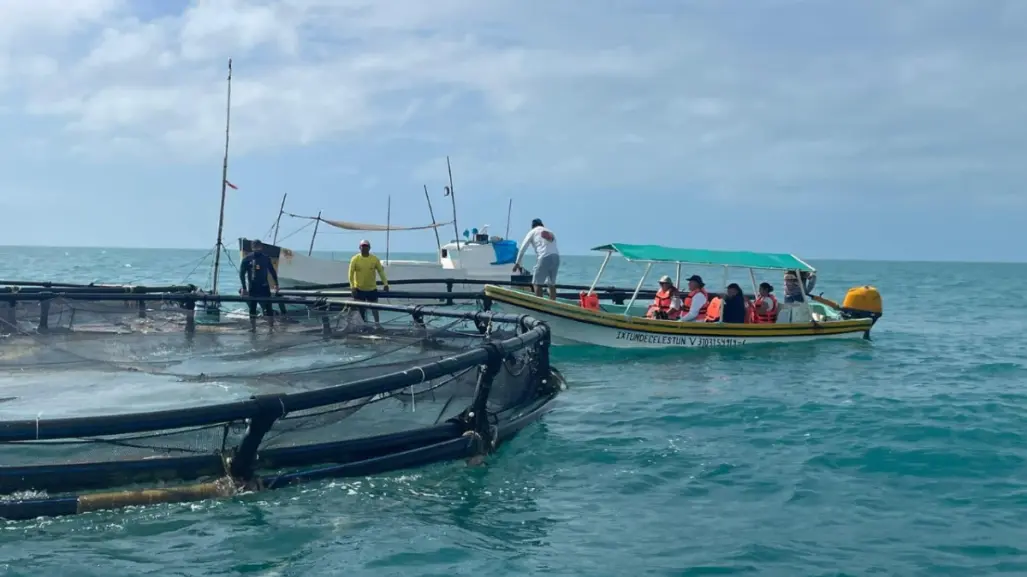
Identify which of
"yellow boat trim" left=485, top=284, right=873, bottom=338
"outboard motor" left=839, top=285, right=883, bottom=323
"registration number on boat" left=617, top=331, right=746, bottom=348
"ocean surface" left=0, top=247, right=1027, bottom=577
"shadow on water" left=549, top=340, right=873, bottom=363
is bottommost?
"ocean surface" left=0, top=247, right=1027, bottom=577

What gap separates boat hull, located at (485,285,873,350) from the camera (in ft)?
59.5

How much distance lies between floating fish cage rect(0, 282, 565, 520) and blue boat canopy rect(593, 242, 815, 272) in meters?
7.98

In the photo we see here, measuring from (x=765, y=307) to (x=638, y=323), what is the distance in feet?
12.3

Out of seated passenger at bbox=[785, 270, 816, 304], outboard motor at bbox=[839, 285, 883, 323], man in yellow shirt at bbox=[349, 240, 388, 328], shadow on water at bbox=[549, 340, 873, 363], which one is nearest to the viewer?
man in yellow shirt at bbox=[349, 240, 388, 328]

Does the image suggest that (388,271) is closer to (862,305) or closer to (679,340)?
(679,340)

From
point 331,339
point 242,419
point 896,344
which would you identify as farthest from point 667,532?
point 896,344

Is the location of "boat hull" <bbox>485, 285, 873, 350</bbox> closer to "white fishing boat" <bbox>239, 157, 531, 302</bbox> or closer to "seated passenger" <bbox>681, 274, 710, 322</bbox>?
"seated passenger" <bbox>681, 274, 710, 322</bbox>

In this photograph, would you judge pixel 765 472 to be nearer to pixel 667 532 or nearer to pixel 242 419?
pixel 667 532

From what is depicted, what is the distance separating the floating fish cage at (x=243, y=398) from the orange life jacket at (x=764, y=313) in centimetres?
1008

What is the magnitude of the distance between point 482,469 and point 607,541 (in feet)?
4.76

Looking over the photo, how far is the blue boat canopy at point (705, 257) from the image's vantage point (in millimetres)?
19578

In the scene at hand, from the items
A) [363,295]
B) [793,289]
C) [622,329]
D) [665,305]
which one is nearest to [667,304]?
[665,305]

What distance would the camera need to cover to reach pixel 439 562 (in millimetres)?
6500

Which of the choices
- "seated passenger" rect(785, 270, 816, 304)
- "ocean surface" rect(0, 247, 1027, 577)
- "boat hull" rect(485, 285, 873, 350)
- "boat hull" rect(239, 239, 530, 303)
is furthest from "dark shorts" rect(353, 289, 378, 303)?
"boat hull" rect(239, 239, 530, 303)
